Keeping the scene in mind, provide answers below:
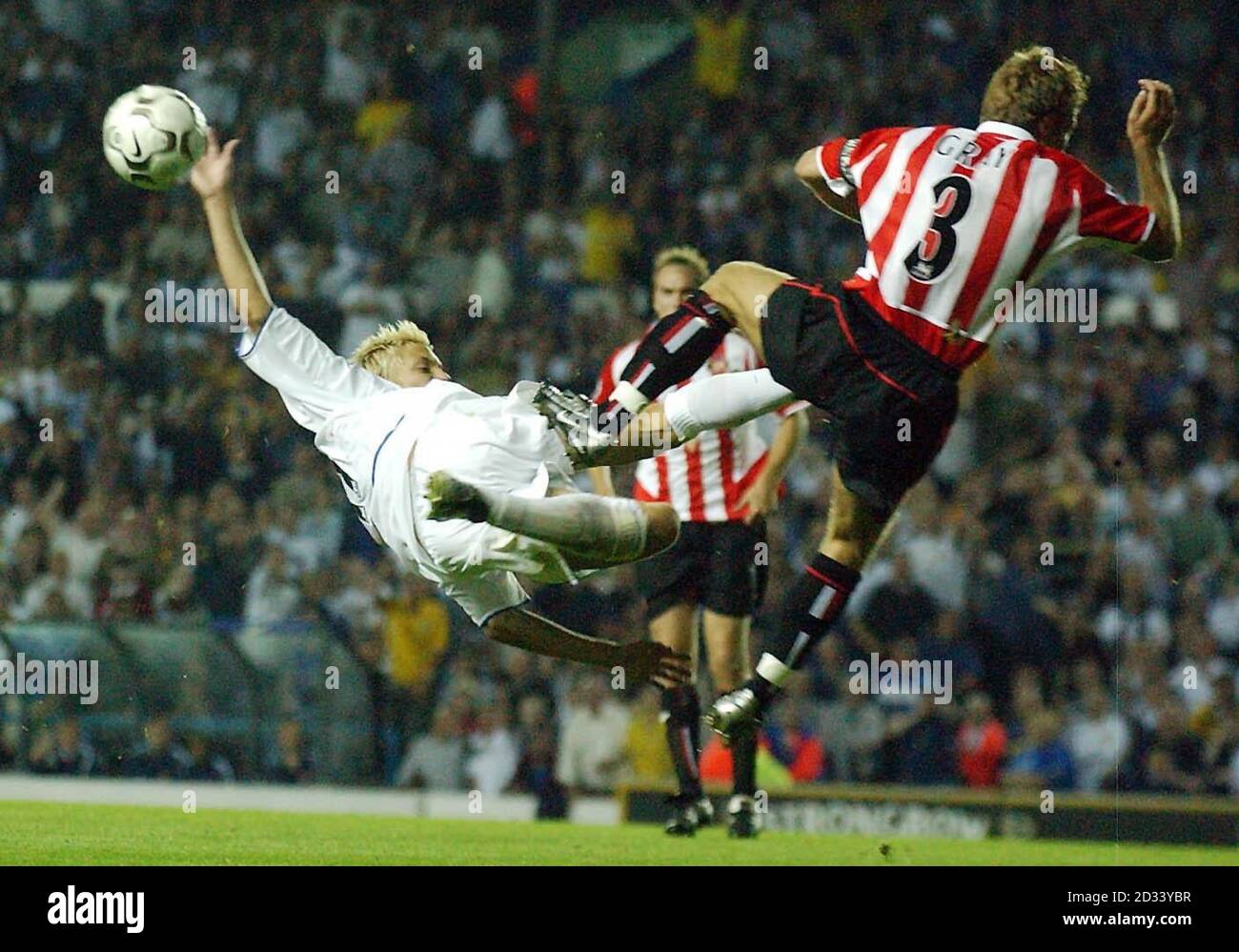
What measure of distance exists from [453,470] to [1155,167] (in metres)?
2.86

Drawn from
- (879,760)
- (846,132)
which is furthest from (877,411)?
(846,132)

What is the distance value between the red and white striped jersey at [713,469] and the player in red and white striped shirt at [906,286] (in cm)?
180

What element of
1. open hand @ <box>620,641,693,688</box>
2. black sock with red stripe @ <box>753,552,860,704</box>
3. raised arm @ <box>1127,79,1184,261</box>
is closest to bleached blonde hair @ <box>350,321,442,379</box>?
open hand @ <box>620,641,693,688</box>

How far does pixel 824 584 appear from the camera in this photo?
7730mm

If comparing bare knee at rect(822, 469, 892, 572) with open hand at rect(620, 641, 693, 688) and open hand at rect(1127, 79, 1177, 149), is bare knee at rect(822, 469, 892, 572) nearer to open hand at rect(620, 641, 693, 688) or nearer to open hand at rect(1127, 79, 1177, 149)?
open hand at rect(620, 641, 693, 688)

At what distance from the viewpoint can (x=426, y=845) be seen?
Result: 8805mm

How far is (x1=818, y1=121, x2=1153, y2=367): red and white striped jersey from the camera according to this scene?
7.29 meters

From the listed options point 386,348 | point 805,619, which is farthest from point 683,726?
point 386,348

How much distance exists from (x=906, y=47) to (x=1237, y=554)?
Answer: 5.12 meters

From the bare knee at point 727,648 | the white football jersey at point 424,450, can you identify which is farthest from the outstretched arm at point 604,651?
the bare knee at point 727,648

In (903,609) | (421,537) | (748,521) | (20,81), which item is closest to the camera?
(421,537)

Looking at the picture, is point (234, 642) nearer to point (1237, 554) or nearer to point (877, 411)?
point (877, 411)

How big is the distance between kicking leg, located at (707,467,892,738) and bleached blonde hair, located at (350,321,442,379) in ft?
5.52

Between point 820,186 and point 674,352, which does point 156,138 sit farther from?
point 820,186
